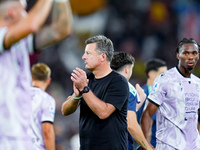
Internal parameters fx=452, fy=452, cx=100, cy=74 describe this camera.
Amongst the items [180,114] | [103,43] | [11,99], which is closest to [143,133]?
[180,114]

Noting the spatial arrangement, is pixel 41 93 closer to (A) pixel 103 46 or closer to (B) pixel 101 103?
(A) pixel 103 46

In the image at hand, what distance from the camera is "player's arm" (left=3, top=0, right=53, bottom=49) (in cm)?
243

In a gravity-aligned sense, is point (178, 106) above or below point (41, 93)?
below

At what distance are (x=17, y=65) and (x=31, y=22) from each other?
1.33 ft

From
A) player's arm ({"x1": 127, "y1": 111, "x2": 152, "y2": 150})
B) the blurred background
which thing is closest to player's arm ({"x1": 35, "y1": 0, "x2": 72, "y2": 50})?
player's arm ({"x1": 127, "y1": 111, "x2": 152, "y2": 150})

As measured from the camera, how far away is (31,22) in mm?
2430

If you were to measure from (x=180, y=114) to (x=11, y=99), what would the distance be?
9.43 feet

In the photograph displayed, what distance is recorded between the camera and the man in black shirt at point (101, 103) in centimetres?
387

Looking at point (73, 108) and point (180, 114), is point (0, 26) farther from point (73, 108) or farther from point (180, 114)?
point (180, 114)

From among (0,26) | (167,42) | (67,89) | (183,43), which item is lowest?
(67,89)

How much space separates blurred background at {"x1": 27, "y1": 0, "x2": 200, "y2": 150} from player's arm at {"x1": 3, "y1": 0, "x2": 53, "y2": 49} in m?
8.31

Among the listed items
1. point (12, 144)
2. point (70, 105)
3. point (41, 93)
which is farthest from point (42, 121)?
point (12, 144)

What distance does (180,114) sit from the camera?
17.0ft

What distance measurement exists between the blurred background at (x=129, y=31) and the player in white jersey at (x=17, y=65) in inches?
315
